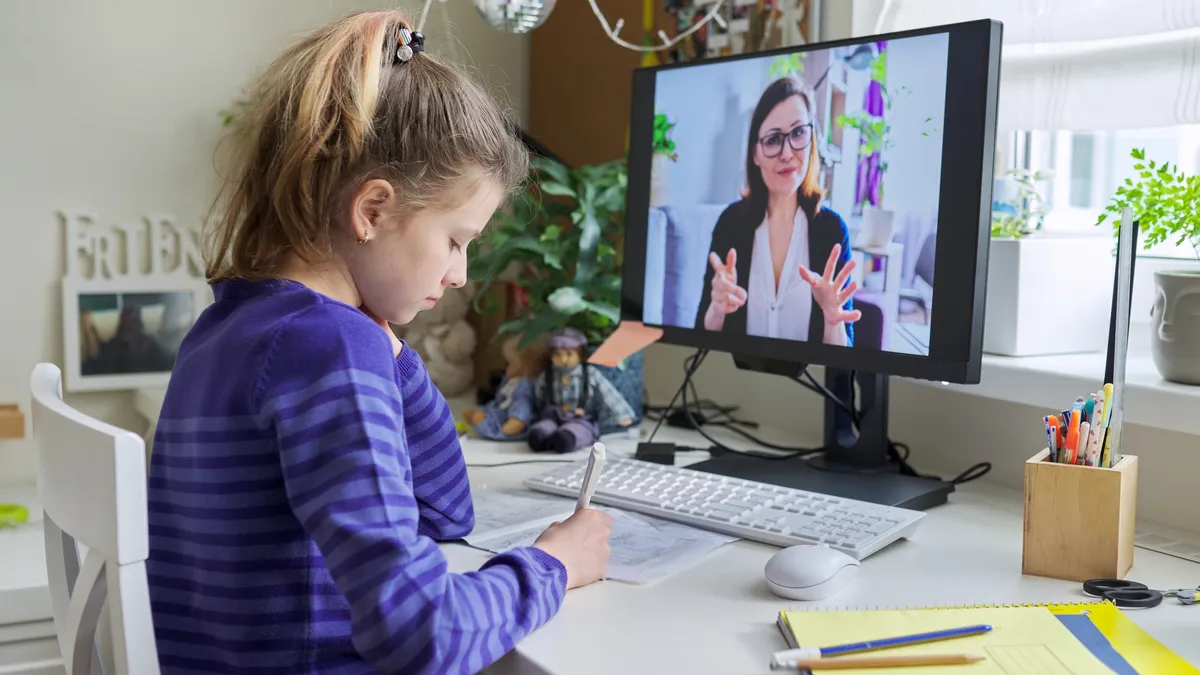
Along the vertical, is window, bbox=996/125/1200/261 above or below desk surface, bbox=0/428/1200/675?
above

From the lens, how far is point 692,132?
4.34 ft

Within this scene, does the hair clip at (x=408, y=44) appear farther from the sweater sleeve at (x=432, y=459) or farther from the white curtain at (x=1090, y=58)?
the white curtain at (x=1090, y=58)

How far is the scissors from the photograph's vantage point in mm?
865

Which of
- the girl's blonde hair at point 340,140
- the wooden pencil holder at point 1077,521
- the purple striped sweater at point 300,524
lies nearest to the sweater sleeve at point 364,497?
the purple striped sweater at point 300,524

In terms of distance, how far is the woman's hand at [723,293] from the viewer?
1270mm

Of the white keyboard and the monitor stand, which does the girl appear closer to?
the white keyboard

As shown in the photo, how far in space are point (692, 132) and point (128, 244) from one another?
1047 millimetres

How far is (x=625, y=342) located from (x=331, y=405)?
2.30ft

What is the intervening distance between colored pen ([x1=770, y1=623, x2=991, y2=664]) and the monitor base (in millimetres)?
344

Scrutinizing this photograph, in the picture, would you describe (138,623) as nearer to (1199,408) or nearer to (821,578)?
(821,578)

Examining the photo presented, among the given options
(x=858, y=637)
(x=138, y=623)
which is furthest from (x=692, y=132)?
(x=138, y=623)

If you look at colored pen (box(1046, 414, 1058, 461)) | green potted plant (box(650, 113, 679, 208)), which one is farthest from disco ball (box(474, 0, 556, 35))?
colored pen (box(1046, 414, 1058, 461))

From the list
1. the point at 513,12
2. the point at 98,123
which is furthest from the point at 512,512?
the point at 98,123

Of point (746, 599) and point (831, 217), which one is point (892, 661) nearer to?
point (746, 599)
